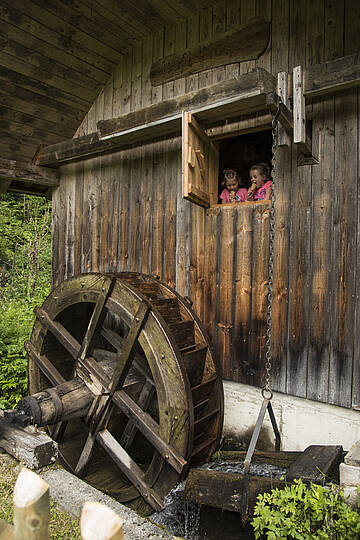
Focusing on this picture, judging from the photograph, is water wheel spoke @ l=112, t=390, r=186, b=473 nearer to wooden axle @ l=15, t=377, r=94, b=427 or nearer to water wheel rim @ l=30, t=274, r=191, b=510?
water wheel rim @ l=30, t=274, r=191, b=510

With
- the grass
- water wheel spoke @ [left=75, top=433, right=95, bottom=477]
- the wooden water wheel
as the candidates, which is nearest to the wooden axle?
the wooden water wheel

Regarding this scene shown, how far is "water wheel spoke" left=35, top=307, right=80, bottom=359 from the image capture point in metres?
3.69

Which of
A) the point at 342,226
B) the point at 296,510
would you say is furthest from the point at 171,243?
the point at 296,510

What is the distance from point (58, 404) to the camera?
311cm

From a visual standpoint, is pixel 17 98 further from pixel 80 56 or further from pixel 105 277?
pixel 105 277

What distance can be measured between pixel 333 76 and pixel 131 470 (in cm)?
331

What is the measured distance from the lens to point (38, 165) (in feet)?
16.2

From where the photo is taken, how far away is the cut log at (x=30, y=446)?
2.05 m

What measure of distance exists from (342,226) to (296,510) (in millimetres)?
1962

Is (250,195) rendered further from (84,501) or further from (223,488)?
(84,501)

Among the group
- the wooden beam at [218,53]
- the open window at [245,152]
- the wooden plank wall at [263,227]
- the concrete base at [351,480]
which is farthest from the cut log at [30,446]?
the open window at [245,152]

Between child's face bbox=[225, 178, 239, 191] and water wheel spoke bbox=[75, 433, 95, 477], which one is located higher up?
child's face bbox=[225, 178, 239, 191]

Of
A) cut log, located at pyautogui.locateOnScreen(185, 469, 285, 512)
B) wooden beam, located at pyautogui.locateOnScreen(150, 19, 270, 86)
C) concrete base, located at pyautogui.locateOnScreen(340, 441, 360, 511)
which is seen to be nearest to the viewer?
concrete base, located at pyautogui.locateOnScreen(340, 441, 360, 511)

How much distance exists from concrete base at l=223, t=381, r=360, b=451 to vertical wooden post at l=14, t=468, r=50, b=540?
2.61 meters
